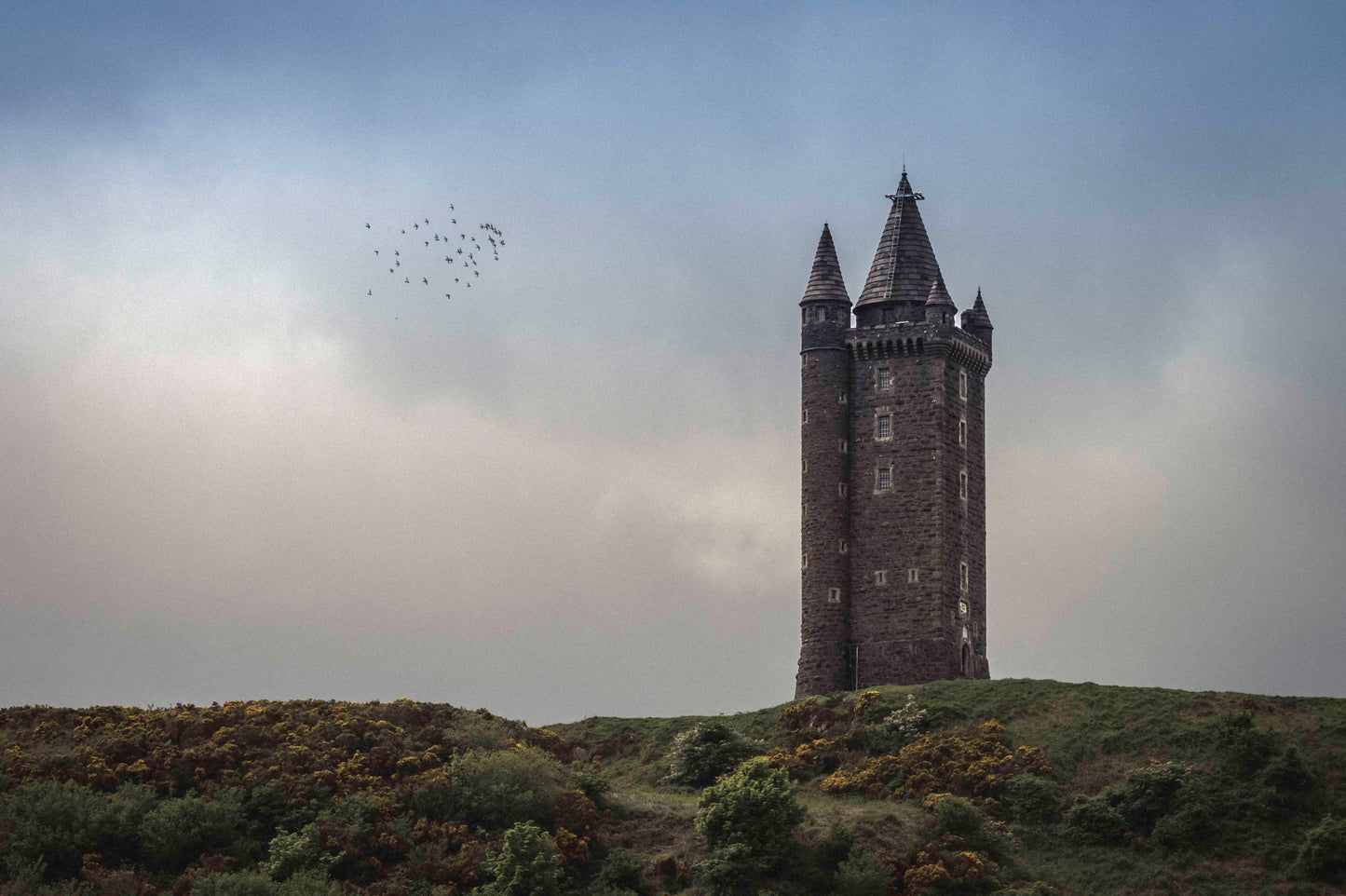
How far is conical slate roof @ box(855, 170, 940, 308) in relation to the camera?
9550cm

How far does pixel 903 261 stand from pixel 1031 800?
36.7m

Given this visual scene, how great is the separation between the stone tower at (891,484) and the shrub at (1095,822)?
2189cm

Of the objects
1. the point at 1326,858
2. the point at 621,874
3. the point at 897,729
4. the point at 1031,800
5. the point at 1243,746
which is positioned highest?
the point at 897,729

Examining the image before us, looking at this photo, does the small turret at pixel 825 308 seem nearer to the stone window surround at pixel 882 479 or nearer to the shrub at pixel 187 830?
the stone window surround at pixel 882 479

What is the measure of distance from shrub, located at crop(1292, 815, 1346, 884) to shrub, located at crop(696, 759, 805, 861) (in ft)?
57.4

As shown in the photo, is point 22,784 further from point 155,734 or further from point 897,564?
point 897,564

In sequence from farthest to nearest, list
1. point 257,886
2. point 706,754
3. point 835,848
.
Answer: point 706,754 → point 835,848 → point 257,886

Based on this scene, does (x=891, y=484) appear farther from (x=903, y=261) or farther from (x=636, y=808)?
(x=636, y=808)

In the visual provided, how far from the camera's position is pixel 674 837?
2532 inches

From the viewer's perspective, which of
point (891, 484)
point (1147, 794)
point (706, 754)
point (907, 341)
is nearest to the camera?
point (1147, 794)

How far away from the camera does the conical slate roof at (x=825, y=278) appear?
96000 millimetres

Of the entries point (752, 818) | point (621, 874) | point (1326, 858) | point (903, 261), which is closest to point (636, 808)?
point (621, 874)

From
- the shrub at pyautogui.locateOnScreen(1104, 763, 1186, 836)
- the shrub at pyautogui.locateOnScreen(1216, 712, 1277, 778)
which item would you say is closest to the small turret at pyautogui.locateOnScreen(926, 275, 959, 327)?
the shrub at pyautogui.locateOnScreen(1216, 712, 1277, 778)

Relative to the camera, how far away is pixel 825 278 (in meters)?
96.8
